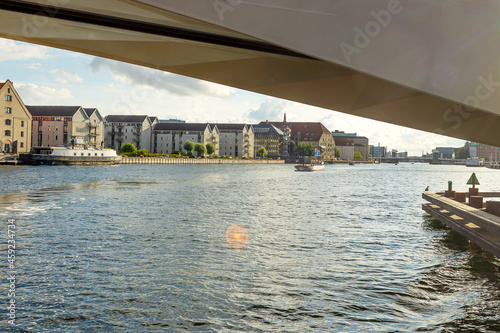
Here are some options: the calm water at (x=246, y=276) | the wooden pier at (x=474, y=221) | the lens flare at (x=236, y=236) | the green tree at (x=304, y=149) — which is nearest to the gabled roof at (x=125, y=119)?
the green tree at (x=304, y=149)

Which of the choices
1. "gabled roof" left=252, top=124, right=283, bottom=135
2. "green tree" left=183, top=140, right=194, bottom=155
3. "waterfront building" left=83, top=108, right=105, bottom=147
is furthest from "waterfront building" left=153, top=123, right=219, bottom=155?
"gabled roof" left=252, top=124, right=283, bottom=135

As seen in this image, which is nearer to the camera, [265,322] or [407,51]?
[407,51]

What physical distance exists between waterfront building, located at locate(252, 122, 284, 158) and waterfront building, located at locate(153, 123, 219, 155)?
3994 cm

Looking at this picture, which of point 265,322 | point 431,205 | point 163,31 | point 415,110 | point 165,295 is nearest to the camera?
point 163,31

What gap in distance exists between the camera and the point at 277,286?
10.7 meters

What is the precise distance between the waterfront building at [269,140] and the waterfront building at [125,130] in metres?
59.5

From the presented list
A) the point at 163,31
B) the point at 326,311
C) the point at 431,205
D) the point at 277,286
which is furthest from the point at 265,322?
the point at 431,205

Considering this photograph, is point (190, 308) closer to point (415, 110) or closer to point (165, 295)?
point (165, 295)

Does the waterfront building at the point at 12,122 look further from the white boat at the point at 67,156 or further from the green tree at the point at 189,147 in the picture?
the green tree at the point at 189,147

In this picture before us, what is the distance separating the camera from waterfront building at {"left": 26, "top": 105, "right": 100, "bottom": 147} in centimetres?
10462

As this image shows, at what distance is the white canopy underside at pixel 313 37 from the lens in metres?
3.52

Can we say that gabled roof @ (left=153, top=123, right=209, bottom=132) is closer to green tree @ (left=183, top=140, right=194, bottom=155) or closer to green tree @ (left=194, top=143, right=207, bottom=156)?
green tree @ (left=194, top=143, right=207, bottom=156)

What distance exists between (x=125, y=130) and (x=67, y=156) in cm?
5355

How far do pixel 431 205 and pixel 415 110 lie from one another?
21.1 meters
